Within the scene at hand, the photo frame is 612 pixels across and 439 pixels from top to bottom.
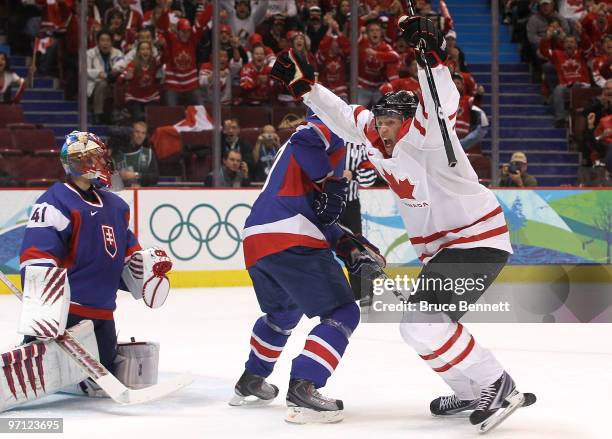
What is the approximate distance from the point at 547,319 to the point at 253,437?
338 centimetres

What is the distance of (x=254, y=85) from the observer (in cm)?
898

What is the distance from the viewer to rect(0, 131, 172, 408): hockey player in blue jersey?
392 cm

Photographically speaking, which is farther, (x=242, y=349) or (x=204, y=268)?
(x=204, y=268)

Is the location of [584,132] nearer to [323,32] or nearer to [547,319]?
[323,32]

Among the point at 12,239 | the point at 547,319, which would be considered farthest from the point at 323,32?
the point at 547,319

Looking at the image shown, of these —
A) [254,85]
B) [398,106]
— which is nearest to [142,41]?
[254,85]

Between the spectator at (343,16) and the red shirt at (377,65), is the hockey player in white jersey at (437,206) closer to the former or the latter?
the red shirt at (377,65)

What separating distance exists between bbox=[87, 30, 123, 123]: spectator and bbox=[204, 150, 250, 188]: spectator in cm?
84

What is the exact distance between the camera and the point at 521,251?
27.8 feet

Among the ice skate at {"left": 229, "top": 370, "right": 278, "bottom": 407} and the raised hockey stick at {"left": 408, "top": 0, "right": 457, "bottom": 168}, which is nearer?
the raised hockey stick at {"left": 408, "top": 0, "right": 457, "bottom": 168}

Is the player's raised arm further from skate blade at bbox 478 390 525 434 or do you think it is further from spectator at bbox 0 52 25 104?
spectator at bbox 0 52 25 104

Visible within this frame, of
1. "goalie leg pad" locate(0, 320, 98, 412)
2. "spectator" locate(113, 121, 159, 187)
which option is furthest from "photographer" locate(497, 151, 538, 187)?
"goalie leg pad" locate(0, 320, 98, 412)

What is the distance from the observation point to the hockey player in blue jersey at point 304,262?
375 cm

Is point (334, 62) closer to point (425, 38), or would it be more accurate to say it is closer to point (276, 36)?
point (276, 36)
